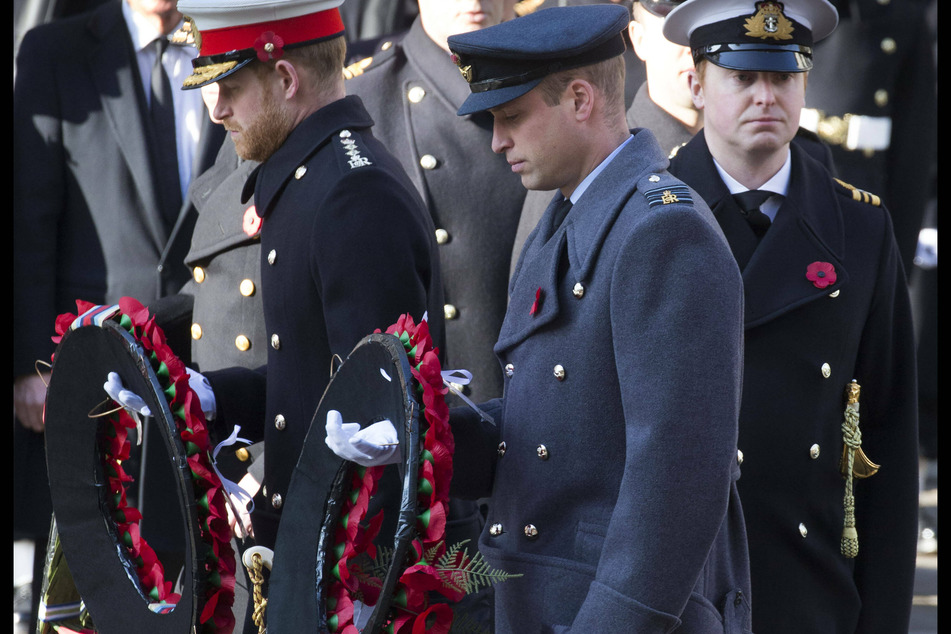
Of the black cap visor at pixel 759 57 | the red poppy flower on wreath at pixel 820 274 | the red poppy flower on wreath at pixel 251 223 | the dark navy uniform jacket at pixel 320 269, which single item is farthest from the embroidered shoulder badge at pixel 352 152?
the red poppy flower on wreath at pixel 820 274

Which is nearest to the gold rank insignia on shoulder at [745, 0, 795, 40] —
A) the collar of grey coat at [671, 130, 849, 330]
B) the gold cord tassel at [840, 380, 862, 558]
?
the collar of grey coat at [671, 130, 849, 330]

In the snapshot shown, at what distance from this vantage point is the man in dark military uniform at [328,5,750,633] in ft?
6.93

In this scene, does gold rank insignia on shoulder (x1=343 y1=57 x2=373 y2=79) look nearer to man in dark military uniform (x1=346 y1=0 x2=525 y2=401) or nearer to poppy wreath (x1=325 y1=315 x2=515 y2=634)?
man in dark military uniform (x1=346 y1=0 x2=525 y2=401)

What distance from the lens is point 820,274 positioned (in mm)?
2947

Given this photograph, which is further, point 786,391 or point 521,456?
point 786,391

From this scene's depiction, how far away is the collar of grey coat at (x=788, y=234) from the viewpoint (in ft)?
9.61

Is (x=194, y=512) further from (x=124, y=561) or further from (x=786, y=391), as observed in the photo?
(x=786, y=391)

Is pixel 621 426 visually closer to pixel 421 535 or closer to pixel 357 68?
pixel 421 535

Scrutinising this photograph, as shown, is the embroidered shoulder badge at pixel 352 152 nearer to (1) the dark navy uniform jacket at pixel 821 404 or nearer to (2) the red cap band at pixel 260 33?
(2) the red cap band at pixel 260 33

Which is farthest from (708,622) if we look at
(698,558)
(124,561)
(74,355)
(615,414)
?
(74,355)

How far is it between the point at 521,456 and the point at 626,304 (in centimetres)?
36

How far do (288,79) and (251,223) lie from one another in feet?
1.45

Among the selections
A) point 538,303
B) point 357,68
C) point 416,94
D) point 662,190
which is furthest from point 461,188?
point 662,190

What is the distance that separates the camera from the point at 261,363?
130 inches
